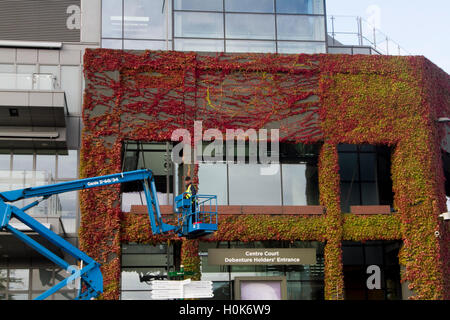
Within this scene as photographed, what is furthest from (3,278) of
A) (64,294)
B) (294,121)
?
(294,121)

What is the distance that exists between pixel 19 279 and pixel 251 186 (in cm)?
1237

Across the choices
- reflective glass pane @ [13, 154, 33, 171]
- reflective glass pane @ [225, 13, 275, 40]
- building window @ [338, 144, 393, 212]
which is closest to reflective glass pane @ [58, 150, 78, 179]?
reflective glass pane @ [13, 154, 33, 171]

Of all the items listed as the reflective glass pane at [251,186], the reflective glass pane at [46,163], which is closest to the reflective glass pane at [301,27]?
the reflective glass pane at [251,186]

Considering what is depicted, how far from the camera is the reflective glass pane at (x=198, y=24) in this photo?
109 ft

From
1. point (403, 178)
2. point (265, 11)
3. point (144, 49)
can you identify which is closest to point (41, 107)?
point (144, 49)

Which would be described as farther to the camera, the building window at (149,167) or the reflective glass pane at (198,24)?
the reflective glass pane at (198,24)

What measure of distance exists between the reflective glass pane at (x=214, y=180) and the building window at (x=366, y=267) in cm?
829

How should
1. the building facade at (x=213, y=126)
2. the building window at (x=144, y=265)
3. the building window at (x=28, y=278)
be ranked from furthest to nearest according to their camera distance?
the building window at (x=144, y=265) < the building facade at (x=213, y=126) < the building window at (x=28, y=278)

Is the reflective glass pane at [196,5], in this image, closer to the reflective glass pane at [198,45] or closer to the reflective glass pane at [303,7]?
the reflective glass pane at [198,45]

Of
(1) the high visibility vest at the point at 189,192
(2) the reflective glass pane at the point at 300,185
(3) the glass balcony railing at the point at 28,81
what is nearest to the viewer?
(1) the high visibility vest at the point at 189,192

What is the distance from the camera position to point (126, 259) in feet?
101

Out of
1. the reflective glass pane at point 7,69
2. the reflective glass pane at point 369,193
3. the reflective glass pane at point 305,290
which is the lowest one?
the reflective glass pane at point 305,290

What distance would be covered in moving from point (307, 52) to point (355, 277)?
13070 mm

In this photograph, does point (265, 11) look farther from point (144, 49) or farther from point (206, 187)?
point (206, 187)
